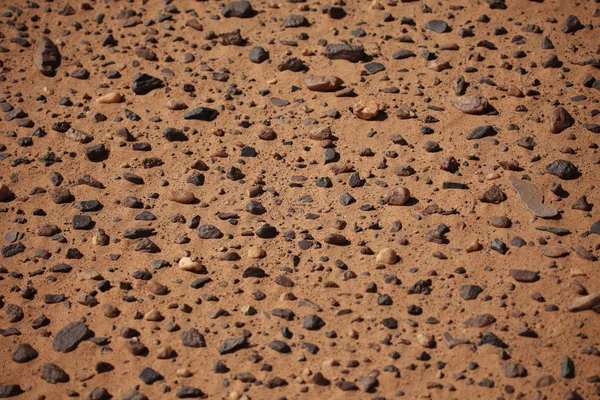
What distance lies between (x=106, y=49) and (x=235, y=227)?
2.49 metres

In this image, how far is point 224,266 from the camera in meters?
4.47

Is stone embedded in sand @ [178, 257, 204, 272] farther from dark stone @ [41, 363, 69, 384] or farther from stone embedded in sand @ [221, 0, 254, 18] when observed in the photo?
stone embedded in sand @ [221, 0, 254, 18]

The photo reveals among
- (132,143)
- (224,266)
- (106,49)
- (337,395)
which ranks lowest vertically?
(337,395)

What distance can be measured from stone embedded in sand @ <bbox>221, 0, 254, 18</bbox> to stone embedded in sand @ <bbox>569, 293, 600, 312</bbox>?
12.5ft

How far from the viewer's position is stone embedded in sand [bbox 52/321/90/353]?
4129 mm

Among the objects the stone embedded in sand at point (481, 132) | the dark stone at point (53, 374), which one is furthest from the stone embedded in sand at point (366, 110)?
the dark stone at point (53, 374)

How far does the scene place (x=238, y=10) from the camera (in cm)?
627

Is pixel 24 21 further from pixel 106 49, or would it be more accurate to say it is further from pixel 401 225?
pixel 401 225

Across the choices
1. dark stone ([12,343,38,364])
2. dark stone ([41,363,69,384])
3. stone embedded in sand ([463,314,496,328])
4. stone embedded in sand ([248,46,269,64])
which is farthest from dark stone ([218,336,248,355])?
stone embedded in sand ([248,46,269,64])

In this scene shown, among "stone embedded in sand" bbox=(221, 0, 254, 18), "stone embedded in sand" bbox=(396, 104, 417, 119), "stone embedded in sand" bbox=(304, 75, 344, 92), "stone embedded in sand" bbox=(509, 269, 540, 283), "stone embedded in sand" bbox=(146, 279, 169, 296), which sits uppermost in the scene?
"stone embedded in sand" bbox=(221, 0, 254, 18)

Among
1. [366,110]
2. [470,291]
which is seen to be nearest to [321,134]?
[366,110]

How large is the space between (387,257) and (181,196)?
1.54 metres

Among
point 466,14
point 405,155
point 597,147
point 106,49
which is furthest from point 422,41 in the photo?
point 106,49

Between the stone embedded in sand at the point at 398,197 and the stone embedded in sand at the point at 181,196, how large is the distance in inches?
53.6
